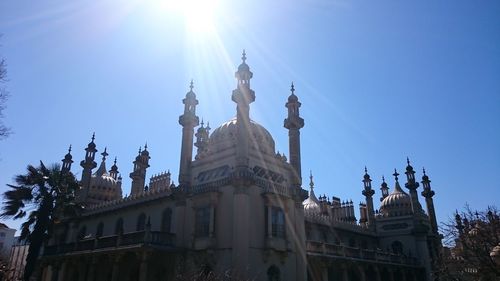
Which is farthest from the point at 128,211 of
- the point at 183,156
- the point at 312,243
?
the point at 312,243

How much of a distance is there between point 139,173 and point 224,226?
20.3 m

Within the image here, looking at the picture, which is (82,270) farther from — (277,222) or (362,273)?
(362,273)

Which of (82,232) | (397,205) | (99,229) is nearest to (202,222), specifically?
(99,229)

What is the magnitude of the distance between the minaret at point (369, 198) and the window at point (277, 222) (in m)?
22.5

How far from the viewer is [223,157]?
27.0 meters

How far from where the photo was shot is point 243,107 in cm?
2702

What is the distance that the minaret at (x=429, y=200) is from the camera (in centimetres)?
4581

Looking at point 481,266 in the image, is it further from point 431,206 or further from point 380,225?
point 431,206

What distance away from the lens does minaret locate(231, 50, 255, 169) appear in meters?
25.2

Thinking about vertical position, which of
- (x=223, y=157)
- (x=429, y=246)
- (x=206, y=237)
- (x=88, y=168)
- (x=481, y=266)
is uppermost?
(x=88, y=168)

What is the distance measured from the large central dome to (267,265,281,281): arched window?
7.84m

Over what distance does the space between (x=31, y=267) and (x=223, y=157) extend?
43.4ft

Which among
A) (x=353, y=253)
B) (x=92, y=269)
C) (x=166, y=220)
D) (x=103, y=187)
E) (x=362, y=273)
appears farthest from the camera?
(x=103, y=187)

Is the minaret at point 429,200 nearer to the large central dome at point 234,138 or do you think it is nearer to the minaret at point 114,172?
the large central dome at point 234,138
